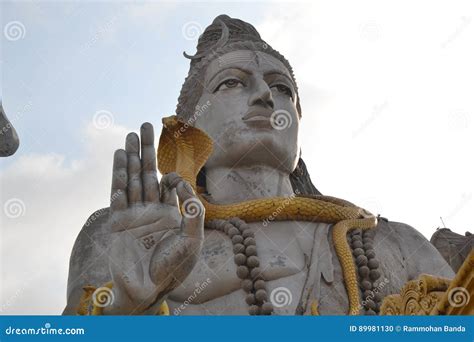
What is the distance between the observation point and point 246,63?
402 inches

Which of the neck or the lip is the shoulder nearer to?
the neck

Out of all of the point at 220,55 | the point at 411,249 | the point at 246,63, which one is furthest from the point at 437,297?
the point at 220,55

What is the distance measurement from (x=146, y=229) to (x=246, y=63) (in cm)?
364

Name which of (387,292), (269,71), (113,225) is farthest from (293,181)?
(113,225)

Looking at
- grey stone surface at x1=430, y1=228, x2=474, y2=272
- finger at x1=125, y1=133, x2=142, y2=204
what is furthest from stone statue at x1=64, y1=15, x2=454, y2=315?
grey stone surface at x1=430, y1=228, x2=474, y2=272

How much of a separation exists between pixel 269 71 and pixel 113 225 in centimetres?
370

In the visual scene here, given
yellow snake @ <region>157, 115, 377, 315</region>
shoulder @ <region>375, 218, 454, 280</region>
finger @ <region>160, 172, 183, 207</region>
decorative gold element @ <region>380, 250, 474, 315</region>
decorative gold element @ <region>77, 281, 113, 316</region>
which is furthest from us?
shoulder @ <region>375, 218, 454, 280</region>

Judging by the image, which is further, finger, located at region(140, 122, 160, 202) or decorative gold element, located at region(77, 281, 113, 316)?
decorative gold element, located at region(77, 281, 113, 316)

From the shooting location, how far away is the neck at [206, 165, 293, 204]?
32.1ft

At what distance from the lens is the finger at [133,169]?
7.02m

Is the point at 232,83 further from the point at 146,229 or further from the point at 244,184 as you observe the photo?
the point at 146,229

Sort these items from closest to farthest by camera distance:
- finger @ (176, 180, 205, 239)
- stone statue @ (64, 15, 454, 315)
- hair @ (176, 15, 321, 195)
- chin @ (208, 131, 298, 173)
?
1. finger @ (176, 180, 205, 239)
2. stone statue @ (64, 15, 454, 315)
3. chin @ (208, 131, 298, 173)
4. hair @ (176, 15, 321, 195)

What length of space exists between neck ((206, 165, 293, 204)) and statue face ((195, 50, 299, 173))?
0.07 m

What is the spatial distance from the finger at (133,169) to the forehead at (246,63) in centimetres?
323
